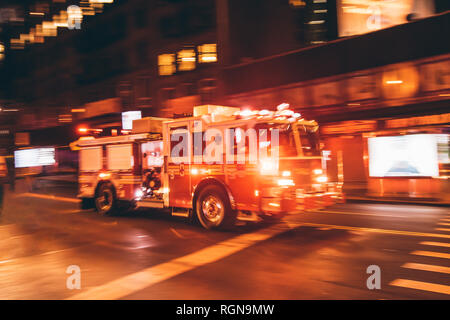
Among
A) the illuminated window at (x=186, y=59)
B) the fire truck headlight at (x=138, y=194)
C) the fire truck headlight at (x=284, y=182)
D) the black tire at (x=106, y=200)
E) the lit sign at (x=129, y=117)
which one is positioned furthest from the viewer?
the lit sign at (x=129, y=117)

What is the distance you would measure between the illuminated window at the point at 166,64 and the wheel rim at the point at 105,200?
65.7 ft

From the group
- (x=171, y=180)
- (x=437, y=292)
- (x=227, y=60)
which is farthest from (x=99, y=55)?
(x=437, y=292)

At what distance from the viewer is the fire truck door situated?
1027 centimetres

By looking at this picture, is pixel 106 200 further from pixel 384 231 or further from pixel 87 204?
pixel 384 231

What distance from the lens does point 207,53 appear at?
29.0 m

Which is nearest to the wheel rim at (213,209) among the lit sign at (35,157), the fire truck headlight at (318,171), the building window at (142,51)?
the fire truck headlight at (318,171)

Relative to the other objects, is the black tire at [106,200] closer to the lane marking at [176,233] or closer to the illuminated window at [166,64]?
the lane marking at [176,233]

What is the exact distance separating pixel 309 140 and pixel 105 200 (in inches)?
288

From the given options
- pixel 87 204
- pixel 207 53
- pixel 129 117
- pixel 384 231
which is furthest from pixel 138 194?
pixel 129 117

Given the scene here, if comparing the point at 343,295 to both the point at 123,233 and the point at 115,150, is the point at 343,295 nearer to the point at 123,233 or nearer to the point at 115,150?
the point at 123,233

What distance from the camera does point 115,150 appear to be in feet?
41.9

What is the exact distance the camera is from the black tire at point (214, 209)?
9.41 metres

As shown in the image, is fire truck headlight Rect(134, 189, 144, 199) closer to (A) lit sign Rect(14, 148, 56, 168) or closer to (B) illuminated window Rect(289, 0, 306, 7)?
(B) illuminated window Rect(289, 0, 306, 7)

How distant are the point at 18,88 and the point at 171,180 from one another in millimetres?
52366
